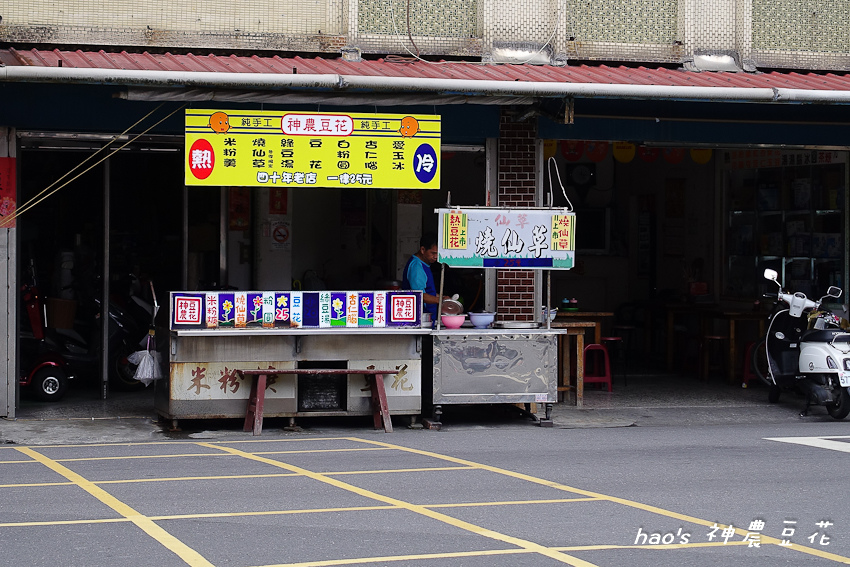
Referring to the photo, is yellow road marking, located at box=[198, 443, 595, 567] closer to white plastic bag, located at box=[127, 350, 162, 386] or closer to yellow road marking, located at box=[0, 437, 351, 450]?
yellow road marking, located at box=[0, 437, 351, 450]

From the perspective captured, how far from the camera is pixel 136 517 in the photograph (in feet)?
22.5

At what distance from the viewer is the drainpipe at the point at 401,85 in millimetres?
9711

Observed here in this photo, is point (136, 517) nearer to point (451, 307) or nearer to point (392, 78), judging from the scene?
point (392, 78)

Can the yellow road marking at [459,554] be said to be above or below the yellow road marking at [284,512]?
below

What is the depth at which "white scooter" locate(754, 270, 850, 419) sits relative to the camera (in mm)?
11609

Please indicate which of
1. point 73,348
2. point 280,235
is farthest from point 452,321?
point 73,348

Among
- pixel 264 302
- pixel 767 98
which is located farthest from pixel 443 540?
pixel 767 98

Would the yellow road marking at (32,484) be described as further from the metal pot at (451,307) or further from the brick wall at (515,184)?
the brick wall at (515,184)

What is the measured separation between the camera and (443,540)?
20.7 ft

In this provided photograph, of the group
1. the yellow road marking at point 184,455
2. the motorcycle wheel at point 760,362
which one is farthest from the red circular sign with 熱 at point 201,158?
the motorcycle wheel at point 760,362

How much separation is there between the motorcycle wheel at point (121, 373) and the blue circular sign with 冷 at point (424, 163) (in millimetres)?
4650

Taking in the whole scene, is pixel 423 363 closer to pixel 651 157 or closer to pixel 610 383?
pixel 610 383

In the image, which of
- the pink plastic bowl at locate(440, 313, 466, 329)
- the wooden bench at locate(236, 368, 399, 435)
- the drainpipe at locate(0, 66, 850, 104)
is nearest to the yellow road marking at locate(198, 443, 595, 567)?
the wooden bench at locate(236, 368, 399, 435)

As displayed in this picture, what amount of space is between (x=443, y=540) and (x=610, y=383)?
25.6 ft
